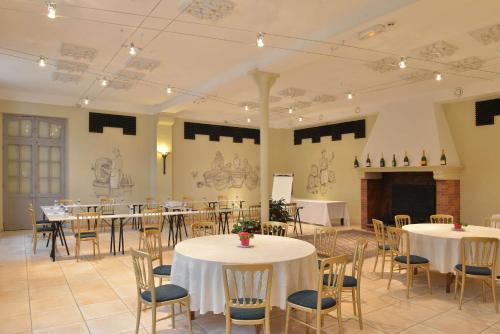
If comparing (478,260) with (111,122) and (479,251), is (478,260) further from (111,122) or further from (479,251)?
(111,122)

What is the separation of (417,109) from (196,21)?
6.32 meters

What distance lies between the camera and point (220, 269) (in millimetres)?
3379

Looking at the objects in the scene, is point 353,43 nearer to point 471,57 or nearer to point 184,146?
point 471,57

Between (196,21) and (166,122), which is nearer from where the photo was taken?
(196,21)

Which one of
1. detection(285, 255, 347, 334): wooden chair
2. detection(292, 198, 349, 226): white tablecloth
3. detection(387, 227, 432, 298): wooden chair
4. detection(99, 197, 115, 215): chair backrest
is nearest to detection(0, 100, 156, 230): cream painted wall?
detection(99, 197, 115, 215): chair backrest

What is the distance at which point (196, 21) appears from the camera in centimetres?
501

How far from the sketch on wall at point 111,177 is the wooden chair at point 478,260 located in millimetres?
8968

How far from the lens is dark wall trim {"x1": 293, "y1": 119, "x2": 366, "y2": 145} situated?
431 inches

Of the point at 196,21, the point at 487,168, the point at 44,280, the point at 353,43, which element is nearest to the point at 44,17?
the point at 196,21

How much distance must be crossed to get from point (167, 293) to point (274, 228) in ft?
9.46

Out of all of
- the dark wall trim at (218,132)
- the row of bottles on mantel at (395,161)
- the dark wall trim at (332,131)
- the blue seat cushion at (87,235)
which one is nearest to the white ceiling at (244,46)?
the dark wall trim at (332,131)

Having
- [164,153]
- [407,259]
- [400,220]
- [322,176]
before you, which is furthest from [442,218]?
[164,153]

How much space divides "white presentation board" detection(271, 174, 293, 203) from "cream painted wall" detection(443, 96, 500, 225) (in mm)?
5071

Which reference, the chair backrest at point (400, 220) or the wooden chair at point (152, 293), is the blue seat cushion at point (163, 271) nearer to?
the wooden chair at point (152, 293)
